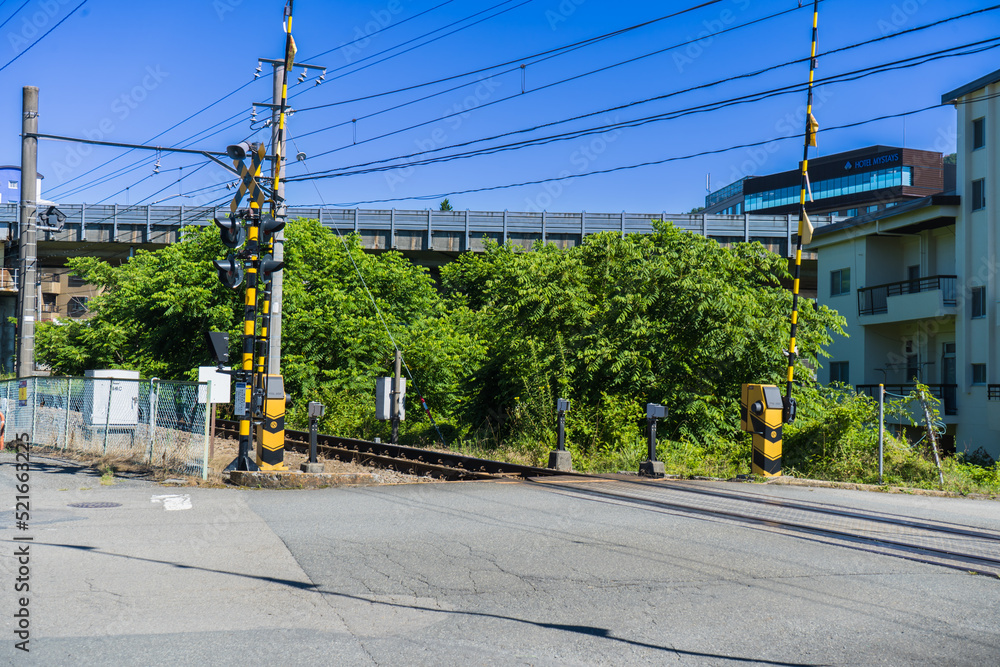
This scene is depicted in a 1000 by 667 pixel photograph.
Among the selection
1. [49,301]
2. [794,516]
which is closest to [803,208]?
[794,516]

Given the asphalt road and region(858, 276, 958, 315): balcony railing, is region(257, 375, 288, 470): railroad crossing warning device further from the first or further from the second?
region(858, 276, 958, 315): balcony railing

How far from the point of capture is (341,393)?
29.0 metres

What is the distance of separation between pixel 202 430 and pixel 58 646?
9256 millimetres

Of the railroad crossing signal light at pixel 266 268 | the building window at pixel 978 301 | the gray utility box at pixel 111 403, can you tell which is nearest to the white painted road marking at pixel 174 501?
the railroad crossing signal light at pixel 266 268

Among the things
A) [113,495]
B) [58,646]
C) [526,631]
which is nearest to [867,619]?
[526,631]

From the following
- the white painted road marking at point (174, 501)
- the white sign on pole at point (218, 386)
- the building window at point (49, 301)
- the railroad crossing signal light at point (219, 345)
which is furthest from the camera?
the building window at point (49, 301)

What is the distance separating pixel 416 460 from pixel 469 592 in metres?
11.8

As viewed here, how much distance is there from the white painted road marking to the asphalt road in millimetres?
289

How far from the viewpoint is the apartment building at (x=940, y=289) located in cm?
2752

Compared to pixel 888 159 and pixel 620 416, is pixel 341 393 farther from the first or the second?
pixel 888 159

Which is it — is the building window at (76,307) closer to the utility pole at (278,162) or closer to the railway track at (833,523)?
the utility pole at (278,162)

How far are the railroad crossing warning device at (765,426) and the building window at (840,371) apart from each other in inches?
796

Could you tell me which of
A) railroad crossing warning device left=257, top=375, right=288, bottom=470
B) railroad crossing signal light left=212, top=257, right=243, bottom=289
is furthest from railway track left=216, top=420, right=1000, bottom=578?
railroad crossing signal light left=212, top=257, right=243, bottom=289

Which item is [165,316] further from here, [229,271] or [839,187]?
[839,187]
